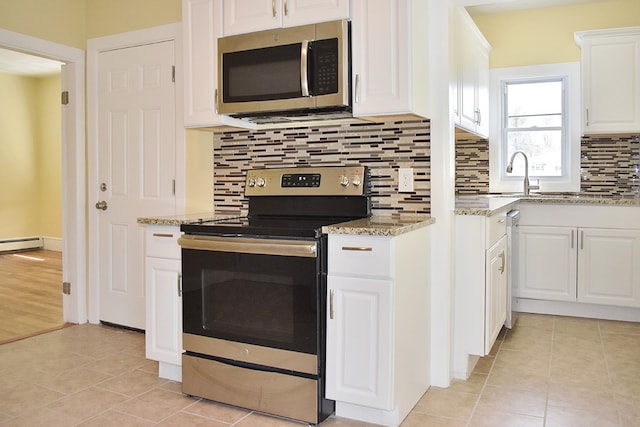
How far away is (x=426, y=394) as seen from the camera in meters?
2.60

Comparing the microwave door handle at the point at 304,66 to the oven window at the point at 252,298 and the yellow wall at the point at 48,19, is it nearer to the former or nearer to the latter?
the oven window at the point at 252,298

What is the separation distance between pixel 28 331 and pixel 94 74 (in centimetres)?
181

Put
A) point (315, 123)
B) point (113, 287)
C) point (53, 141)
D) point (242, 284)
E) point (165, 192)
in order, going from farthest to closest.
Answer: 1. point (53, 141)
2. point (113, 287)
3. point (165, 192)
4. point (315, 123)
5. point (242, 284)

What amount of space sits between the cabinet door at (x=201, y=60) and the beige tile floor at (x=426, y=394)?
1.39 m

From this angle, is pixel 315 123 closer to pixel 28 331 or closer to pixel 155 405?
pixel 155 405

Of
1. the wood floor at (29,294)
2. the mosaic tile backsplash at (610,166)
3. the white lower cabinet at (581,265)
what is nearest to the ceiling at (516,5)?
the mosaic tile backsplash at (610,166)

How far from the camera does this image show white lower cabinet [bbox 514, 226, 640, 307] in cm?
381

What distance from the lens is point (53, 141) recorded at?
294 inches

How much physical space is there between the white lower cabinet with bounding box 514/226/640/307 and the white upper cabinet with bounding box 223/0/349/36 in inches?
94.1

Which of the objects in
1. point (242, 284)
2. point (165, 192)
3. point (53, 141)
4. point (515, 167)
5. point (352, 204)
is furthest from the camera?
point (53, 141)

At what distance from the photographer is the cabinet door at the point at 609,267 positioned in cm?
379

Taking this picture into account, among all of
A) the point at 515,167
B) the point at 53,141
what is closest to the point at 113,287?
the point at 515,167

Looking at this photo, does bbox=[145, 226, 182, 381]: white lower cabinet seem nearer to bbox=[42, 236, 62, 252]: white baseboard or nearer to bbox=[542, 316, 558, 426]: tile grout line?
bbox=[542, 316, 558, 426]: tile grout line

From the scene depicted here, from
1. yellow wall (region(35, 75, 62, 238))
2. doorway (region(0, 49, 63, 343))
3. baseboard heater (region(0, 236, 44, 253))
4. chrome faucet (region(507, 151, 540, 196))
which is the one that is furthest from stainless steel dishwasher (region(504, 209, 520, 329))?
baseboard heater (region(0, 236, 44, 253))
